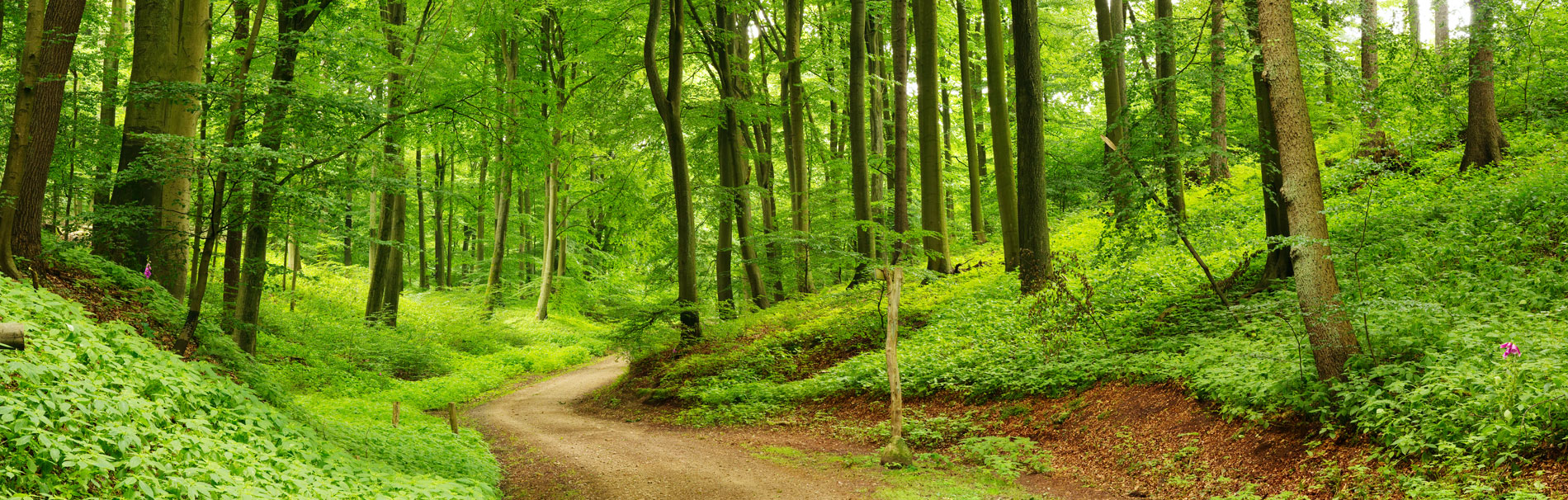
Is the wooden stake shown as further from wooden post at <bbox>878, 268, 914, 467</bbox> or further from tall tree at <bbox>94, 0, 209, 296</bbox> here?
tall tree at <bbox>94, 0, 209, 296</bbox>

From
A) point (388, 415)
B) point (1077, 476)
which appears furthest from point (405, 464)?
point (1077, 476)

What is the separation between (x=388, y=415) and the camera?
12008 mm

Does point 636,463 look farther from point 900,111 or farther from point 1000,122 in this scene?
A: point 900,111

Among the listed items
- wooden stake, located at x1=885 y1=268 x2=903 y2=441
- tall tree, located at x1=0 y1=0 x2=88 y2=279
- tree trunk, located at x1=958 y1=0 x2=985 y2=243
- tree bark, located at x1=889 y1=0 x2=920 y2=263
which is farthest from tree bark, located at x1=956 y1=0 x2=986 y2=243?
tall tree, located at x1=0 y1=0 x2=88 y2=279

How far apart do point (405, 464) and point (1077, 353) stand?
7896 mm

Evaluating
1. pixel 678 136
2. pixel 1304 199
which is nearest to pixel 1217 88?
pixel 1304 199

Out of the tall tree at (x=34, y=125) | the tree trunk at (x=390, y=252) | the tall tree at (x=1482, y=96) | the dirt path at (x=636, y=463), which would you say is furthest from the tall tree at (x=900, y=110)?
the tall tree at (x=34, y=125)

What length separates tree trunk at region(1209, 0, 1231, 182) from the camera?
898 centimetres

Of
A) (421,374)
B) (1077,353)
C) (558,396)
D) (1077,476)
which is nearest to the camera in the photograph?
(1077,476)

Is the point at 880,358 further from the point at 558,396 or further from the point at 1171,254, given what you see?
the point at 558,396

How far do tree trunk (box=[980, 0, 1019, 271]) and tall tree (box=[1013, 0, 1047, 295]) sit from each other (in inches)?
30.5

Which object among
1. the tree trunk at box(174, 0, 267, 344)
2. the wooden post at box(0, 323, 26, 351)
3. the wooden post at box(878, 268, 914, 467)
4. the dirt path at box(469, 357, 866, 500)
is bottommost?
the dirt path at box(469, 357, 866, 500)

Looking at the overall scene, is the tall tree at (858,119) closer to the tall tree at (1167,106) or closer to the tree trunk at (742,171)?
the tree trunk at (742,171)

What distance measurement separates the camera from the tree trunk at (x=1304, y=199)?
6.46 m
